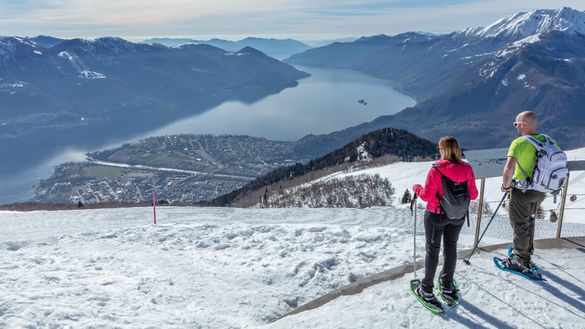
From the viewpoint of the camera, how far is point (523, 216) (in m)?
7.05

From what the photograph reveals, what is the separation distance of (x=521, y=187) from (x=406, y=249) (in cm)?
378

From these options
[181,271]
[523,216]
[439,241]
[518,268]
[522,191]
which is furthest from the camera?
[181,271]

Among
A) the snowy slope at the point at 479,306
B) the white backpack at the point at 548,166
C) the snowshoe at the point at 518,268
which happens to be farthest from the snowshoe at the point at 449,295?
the white backpack at the point at 548,166

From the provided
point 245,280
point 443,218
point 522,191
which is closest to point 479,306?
point 443,218

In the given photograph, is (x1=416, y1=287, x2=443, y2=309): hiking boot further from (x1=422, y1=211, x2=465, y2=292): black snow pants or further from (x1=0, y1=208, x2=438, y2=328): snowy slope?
(x1=0, y1=208, x2=438, y2=328): snowy slope

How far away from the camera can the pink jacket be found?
19.5ft

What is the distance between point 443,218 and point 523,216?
1675 mm

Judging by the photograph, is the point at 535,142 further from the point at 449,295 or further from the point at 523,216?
the point at 449,295

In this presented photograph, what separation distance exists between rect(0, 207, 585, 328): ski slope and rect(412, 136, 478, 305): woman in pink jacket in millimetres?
356

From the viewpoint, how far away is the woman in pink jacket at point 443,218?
19.5 ft

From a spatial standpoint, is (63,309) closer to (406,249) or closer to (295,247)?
(295,247)

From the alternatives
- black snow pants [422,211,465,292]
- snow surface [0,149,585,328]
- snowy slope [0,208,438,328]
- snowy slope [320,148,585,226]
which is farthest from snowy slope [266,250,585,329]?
snowy slope [320,148,585,226]

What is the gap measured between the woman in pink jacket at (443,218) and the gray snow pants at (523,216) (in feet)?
3.90

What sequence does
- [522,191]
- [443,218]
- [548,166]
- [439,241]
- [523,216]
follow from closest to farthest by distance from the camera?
[443,218], [439,241], [548,166], [522,191], [523,216]
